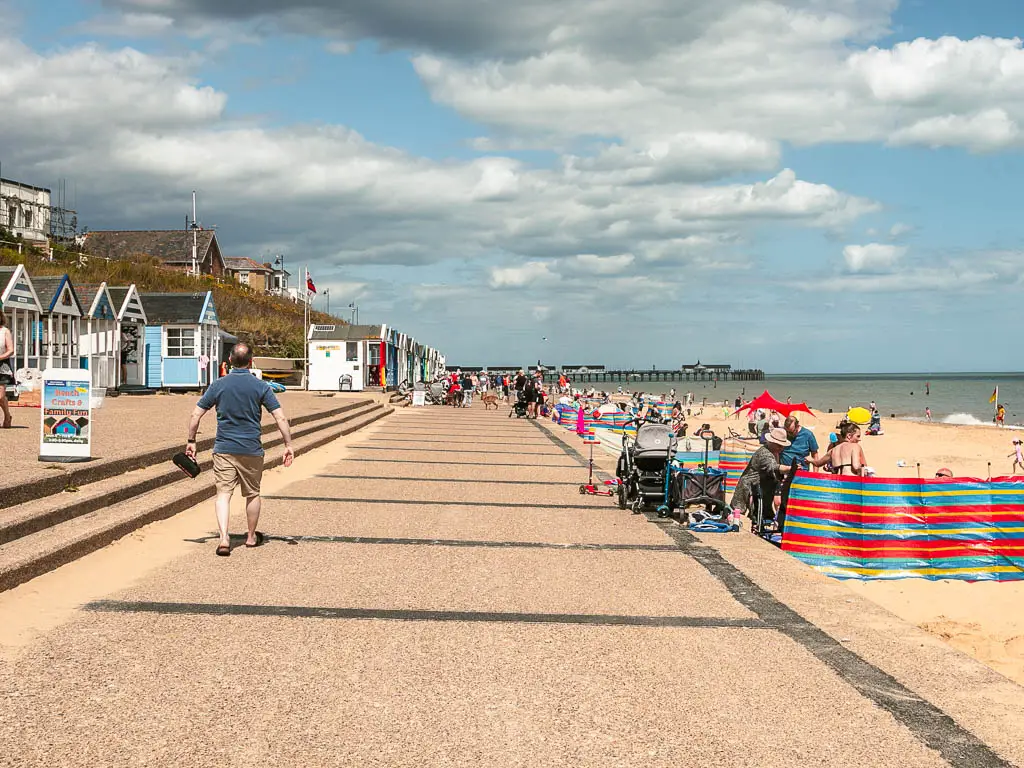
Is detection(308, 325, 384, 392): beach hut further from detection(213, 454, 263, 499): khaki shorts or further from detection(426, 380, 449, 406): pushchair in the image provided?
detection(213, 454, 263, 499): khaki shorts

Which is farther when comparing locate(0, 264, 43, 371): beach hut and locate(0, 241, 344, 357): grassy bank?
locate(0, 241, 344, 357): grassy bank

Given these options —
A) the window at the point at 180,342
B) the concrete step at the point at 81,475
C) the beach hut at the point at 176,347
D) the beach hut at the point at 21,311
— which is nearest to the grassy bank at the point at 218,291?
the beach hut at the point at 176,347

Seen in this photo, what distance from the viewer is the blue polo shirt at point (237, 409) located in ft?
26.4

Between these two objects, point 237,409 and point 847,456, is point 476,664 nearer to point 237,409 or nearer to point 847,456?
point 237,409

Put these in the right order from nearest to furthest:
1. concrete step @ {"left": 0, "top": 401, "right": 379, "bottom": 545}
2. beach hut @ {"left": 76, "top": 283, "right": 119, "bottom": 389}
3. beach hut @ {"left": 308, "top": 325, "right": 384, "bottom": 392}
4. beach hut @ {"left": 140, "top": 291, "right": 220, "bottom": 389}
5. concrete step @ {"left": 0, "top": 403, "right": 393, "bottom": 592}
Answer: concrete step @ {"left": 0, "top": 403, "right": 393, "bottom": 592}, concrete step @ {"left": 0, "top": 401, "right": 379, "bottom": 545}, beach hut @ {"left": 76, "top": 283, "right": 119, "bottom": 389}, beach hut @ {"left": 140, "top": 291, "right": 220, "bottom": 389}, beach hut @ {"left": 308, "top": 325, "right": 384, "bottom": 392}

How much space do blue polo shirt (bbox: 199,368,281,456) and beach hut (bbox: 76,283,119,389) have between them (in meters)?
21.7

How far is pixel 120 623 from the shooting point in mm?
5688

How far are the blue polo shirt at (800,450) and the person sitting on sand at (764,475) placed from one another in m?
0.09

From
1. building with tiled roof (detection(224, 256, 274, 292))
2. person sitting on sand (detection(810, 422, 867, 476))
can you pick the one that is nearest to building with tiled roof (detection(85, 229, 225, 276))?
building with tiled roof (detection(224, 256, 274, 292))

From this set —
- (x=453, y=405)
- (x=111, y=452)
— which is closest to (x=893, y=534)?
(x=111, y=452)

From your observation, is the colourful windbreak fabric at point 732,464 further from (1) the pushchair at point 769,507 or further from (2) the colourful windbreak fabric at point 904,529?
(2) the colourful windbreak fabric at point 904,529

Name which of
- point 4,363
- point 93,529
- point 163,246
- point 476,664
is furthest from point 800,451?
point 163,246

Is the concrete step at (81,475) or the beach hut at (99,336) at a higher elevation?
the beach hut at (99,336)

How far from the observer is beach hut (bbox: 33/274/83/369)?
84.1 ft
